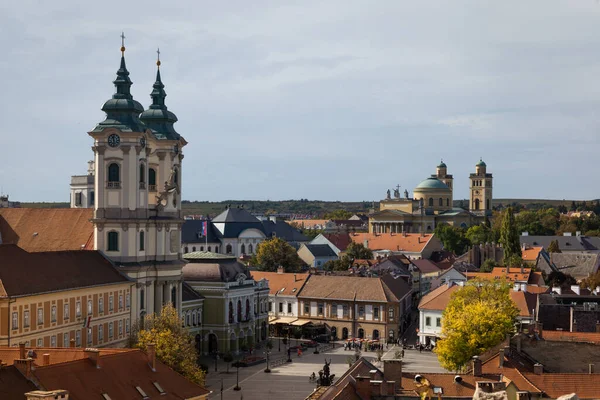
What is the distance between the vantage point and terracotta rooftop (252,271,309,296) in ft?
325

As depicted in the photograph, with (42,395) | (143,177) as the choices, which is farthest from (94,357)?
(143,177)

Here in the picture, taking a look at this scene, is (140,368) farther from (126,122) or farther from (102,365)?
(126,122)

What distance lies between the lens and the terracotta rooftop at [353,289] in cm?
9362

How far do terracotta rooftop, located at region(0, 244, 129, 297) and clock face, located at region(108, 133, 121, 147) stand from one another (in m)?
8.43

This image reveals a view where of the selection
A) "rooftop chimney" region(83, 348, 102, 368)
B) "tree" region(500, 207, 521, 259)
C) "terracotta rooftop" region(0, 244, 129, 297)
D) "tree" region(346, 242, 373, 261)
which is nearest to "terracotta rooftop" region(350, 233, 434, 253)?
"tree" region(346, 242, 373, 261)

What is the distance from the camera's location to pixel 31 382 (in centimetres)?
3738

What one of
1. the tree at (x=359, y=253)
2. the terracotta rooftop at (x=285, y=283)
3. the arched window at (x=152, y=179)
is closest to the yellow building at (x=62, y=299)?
the arched window at (x=152, y=179)

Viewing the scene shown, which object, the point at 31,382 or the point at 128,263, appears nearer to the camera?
the point at 31,382

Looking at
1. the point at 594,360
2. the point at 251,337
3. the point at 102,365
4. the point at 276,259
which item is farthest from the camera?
the point at 276,259

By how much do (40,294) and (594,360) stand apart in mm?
33062

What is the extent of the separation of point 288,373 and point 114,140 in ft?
72.9

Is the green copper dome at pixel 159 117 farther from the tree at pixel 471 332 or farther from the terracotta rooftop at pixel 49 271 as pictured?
the tree at pixel 471 332

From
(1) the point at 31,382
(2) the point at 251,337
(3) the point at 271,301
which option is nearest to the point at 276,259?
(3) the point at 271,301

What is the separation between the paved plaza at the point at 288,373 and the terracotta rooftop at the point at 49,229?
593 inches
